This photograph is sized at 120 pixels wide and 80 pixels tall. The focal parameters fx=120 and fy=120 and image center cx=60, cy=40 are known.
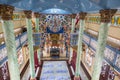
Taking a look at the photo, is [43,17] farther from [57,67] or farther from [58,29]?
[57,67]

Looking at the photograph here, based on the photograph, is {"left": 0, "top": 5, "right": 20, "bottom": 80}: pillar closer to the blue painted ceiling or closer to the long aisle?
the blue painted ceiling

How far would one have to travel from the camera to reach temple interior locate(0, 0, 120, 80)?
18.0ft

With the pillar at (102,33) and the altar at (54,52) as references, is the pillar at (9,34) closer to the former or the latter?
the pillar at (102,33)

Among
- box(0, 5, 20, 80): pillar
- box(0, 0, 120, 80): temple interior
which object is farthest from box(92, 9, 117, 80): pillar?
box(0, 5, 20, 80): pillar

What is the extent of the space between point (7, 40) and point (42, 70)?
9.47 m

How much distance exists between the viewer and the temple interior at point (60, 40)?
5.48m

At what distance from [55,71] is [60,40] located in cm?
655

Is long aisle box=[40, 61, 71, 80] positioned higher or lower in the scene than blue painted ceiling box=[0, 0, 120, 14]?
lower

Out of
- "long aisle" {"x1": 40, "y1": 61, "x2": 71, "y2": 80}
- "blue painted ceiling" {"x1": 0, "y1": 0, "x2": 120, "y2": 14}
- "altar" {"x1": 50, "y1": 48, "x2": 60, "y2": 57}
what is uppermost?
"blue painted ceiling" {"x1": 0, "y1": 0, "x2": 120, "y2": 14}

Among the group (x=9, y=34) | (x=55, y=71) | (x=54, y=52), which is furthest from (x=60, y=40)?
(x=9, y=34)

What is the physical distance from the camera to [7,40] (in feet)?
17.2

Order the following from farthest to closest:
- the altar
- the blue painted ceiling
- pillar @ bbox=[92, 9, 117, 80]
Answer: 1. the altar
2. pillar @ bbox=[92, 9, 117, 80]
3. the blue painted ceiling

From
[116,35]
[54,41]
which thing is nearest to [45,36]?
[54,41]

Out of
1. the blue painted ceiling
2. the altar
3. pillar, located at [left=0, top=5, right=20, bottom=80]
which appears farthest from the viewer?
the altar
